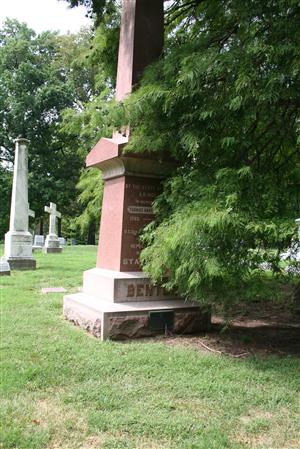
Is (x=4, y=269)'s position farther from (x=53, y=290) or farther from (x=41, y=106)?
(x=41, y=106)

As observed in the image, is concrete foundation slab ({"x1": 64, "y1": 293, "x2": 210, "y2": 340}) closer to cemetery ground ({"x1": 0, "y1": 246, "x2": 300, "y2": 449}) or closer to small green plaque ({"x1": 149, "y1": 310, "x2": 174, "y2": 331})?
small green plaque ({"x1": 149, "y1": 310, "x2": 174, "y2": 331})

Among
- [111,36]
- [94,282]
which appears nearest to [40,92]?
[111,36]

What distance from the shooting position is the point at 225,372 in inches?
162

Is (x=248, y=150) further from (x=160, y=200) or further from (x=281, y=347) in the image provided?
(x=281, y=347)

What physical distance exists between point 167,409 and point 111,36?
566 centimetres

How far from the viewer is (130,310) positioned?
516cm

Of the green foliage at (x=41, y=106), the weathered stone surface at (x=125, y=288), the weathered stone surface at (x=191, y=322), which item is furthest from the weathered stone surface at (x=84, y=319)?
the green foliage at (x=41, y=106)

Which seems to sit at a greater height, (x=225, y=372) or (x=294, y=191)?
(x=294, y=191)

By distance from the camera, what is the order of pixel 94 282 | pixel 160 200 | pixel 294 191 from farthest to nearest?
pixel 94 282
pixel 160 200
pixel 294 191

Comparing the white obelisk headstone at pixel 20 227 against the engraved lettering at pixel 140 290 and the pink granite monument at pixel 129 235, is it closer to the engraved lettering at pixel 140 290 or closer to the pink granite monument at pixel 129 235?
the pink granite monument at pixel 129 235

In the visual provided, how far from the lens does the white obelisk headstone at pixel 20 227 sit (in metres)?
12.9

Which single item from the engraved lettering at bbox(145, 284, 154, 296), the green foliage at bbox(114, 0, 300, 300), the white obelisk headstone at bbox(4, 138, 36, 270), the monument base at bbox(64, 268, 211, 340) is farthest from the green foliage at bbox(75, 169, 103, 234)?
the white obelisk headstone at bbox(4, 138, 36, 270)

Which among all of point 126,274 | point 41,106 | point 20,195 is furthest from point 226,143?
point 41,106

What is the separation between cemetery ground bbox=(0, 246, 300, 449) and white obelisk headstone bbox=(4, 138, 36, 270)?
7.39 metres
